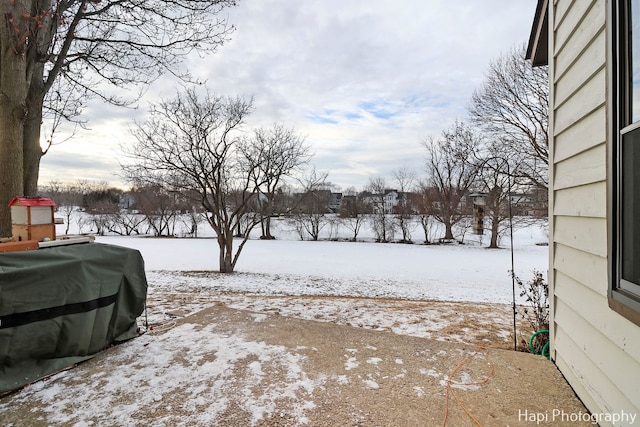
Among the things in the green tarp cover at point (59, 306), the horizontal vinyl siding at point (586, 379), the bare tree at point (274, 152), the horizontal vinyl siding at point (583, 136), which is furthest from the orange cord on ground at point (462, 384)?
the bare tree at point (274, 152)

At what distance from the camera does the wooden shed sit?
2.55 metres

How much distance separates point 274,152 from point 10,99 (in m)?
7.32

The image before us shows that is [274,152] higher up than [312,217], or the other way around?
[274,152]

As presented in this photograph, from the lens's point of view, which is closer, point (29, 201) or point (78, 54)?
point (29, 201)

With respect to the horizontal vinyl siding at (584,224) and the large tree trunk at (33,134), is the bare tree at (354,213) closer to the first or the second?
the large tree trunk at (33,134)

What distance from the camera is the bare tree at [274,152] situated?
1026 cm

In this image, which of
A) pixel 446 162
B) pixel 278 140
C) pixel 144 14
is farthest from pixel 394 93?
pixel 446 162

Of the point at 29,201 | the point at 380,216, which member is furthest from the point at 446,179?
the point at 29,201

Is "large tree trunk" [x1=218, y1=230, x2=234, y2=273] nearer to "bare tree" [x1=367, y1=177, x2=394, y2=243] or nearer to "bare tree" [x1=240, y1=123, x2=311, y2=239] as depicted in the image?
"bare tree" [x1=240, y1=123, x2=311, y2=239]

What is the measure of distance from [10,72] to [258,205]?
9.29 meters

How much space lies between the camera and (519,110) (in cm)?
1165

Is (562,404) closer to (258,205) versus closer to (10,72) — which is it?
(10,72)

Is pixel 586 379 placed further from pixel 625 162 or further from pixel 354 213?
pixel 354 213

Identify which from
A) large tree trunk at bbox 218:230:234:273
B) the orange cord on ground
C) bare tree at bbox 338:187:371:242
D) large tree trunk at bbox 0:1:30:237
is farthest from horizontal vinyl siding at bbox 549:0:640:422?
bare tree at bbox 338:187:371:242
